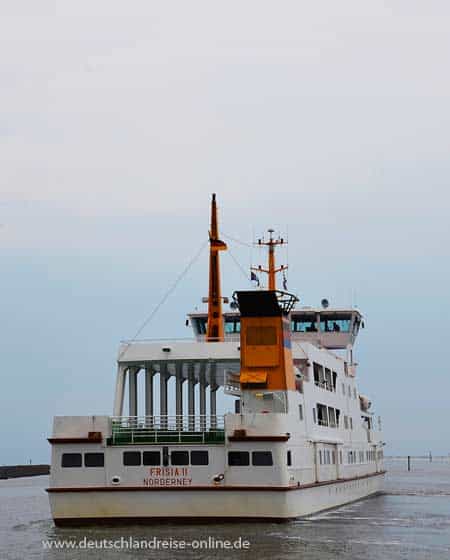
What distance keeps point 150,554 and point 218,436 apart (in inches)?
185

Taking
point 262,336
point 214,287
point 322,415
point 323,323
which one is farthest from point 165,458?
point 323,323

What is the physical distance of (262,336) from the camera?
28266 mm

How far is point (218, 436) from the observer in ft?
85.6

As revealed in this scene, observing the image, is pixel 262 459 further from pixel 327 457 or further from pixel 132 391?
pixel 327 457

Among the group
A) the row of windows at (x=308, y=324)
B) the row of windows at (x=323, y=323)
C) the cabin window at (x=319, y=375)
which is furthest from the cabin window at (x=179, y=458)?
the row of windows at (x=323, y=323)

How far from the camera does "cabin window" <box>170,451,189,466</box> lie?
1019 inches

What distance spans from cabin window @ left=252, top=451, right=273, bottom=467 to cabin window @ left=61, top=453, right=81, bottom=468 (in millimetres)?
4458

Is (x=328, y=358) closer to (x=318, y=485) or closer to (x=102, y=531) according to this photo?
(x=318, y=485)

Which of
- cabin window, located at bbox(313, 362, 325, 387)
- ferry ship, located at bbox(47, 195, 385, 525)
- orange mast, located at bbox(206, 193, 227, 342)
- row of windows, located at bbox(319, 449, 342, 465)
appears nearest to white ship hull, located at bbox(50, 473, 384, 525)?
ferry ship, located at bbox(47, 195, 385, 525)

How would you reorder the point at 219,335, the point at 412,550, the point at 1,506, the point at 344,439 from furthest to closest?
the point at 1,506 < the point at 344,439 < the point at 219,335 < the point at 412,550

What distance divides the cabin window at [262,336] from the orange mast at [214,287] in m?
3.66

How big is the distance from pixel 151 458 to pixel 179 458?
2.38 feet

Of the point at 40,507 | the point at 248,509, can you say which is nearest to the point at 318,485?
the point at 248,509

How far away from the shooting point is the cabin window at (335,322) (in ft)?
133
